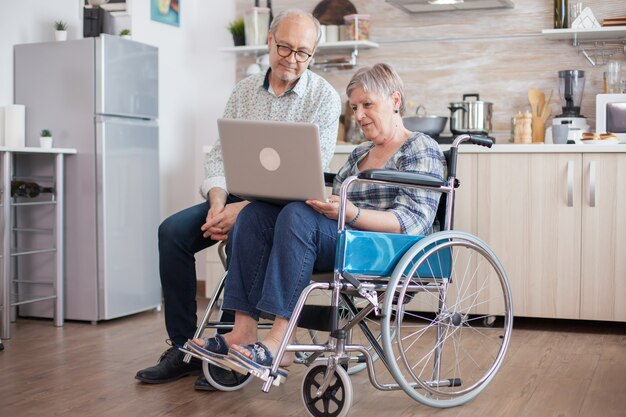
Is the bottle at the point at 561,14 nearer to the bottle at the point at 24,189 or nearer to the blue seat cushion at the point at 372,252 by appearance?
the blue seat cushion at the point at 372,252

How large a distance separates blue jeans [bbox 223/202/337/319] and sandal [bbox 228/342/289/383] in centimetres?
10

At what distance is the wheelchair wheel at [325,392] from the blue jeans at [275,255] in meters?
0.19

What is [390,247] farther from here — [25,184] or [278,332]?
[25,184]

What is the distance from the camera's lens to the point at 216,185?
2916 mm

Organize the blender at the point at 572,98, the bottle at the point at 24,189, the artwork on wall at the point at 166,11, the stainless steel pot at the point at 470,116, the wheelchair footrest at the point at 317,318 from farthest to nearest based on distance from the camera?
the artwork on wall at the point at 166,11
the stainless steel pot at the point at 470,116
the blender at the point at 572,98
the bottle at the point at 24,189
the wheelchair footrest at the point at 317,318

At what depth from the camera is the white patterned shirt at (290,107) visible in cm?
288

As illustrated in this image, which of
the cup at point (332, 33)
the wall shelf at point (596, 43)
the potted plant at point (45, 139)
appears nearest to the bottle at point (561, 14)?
the wall shelf at point (596, 43)

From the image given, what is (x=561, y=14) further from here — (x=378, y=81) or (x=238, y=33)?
(x=378, y=81)

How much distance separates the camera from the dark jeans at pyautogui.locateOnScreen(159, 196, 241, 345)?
2.84 meters

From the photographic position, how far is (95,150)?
4020 millimetres

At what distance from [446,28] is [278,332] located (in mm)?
2707

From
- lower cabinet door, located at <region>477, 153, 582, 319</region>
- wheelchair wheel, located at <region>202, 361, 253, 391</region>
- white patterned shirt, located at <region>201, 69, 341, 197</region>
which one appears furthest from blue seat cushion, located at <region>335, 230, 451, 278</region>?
lower cabinet door, located at <region>477, 153, 582, 319</region>

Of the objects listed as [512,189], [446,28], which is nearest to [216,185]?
[512,189]

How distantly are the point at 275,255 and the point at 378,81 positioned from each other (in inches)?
23.7
